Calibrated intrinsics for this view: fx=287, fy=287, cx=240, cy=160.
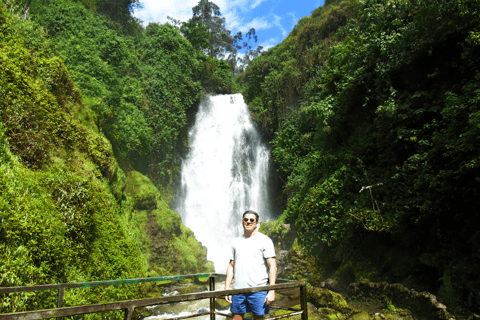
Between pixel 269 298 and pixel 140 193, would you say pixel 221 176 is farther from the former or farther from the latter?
pixel 269 298

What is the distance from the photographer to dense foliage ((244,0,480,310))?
661 centimetres

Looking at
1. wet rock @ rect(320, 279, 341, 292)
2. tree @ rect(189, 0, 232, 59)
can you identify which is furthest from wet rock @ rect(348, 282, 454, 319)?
tree @ rect(189, 0, 232, 59)

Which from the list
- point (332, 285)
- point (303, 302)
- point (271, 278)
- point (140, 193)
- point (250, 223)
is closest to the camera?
point (303, 302)

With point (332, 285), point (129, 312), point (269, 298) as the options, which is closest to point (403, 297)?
point (332, 285)

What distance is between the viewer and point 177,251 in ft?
45.3

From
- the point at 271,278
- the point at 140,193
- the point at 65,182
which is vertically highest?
the point at 140,193

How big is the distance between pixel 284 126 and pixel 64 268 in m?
15.7

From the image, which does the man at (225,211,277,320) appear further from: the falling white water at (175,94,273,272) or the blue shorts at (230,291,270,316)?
the falling white water at (175,94,273,272)

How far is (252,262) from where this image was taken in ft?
9.13

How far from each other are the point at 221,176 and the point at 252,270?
1883 centimetres

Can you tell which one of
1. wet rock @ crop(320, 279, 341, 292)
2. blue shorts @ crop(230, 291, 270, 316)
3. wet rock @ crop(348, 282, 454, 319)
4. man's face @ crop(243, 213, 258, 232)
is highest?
man's face @ crop(243, 213, 258, 232)

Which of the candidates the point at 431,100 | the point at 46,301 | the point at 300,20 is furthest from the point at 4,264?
the point at 300,20

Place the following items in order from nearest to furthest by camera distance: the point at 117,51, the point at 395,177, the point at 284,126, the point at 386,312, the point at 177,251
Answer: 1. the point at 386,312
2. the point at 395,177
3. the point at 177,251
4. the point at 117,51
5. the point at 284,126

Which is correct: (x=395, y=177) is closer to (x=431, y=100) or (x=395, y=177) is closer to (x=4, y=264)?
(x=431, y=100)
